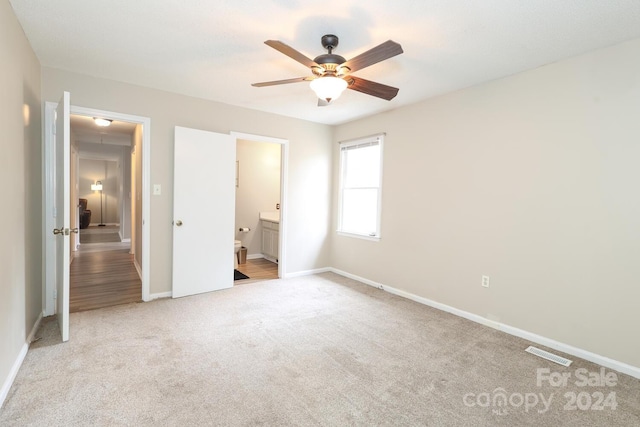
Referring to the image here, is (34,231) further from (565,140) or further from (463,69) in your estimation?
(565,140)

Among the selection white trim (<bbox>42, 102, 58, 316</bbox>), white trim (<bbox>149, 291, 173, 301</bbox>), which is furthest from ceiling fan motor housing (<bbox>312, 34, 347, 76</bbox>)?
white trim (<bbox>149, 291, 173, 301</bbox>)

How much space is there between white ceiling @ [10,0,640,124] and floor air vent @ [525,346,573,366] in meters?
2.46

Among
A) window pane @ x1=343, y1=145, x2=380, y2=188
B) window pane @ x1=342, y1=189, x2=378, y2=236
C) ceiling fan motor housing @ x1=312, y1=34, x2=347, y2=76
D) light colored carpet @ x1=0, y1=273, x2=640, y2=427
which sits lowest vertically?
light colored carpet @ x1=0, y1=273, x2=640, y2=427

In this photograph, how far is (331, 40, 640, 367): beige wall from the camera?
2387 millimetres

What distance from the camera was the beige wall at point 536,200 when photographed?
2.39 m

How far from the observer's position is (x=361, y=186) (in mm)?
4715

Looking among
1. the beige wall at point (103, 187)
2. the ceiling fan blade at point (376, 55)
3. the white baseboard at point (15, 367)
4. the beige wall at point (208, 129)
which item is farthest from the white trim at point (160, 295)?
the beige wall at point (103, 187)

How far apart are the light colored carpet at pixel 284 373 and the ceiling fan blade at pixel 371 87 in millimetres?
2122

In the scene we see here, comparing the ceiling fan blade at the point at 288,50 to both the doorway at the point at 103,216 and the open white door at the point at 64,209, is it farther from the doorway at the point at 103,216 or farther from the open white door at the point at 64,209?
the doorway at the point at 103,216

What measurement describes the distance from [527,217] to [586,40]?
4.71ft

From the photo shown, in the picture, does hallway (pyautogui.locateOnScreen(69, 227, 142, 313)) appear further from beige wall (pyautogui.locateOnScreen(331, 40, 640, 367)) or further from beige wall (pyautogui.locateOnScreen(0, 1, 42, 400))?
beige wall (pyautogui.locateOnScreen(331, 40, 640, 367))

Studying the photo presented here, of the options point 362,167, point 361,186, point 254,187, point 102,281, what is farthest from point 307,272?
point 102,281

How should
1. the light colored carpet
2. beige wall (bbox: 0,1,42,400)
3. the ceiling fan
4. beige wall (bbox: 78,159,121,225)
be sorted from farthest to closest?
1. beige wall (bbox: 78,159,121,225)
2. the ceiling fan
3. beige wall (bbox: 0,1,42,400)
4. the light colored carpet

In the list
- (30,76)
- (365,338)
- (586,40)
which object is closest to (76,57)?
(30,76)
